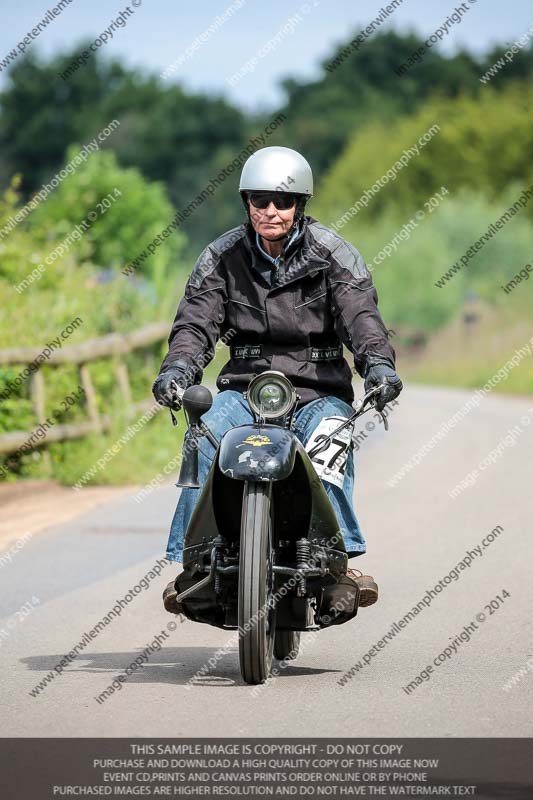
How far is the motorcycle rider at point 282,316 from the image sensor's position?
6.93 meters

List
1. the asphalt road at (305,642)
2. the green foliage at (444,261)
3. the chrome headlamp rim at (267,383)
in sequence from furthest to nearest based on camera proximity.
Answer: the green foliage at (444,261) < the chrome headlamp rim at (267,383) < the asphalt road at (305,642)

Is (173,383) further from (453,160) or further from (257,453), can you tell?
(453,160)

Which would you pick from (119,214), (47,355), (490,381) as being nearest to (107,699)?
(47,355)

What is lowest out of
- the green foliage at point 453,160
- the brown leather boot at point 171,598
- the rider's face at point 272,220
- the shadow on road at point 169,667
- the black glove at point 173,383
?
the shadow on road at point 169,667

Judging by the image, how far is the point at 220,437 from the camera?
687cm

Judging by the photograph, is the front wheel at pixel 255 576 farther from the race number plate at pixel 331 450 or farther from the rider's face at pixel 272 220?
the rider's face at pixel 272 220

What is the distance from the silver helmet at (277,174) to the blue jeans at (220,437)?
87cm

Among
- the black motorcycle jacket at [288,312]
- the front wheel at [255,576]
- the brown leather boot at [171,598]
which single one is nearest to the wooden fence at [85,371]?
the black motorcycle jacket at [288,312]

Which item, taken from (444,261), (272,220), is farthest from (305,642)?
(444,261)

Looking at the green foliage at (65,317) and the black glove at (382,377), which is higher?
the black glove at (382,377)

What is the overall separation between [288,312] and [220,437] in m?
0.60

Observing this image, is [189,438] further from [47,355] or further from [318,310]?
[47,355]

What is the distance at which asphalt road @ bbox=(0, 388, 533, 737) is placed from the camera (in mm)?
5992

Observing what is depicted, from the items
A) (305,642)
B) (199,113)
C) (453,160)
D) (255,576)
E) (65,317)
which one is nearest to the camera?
(255,576)
